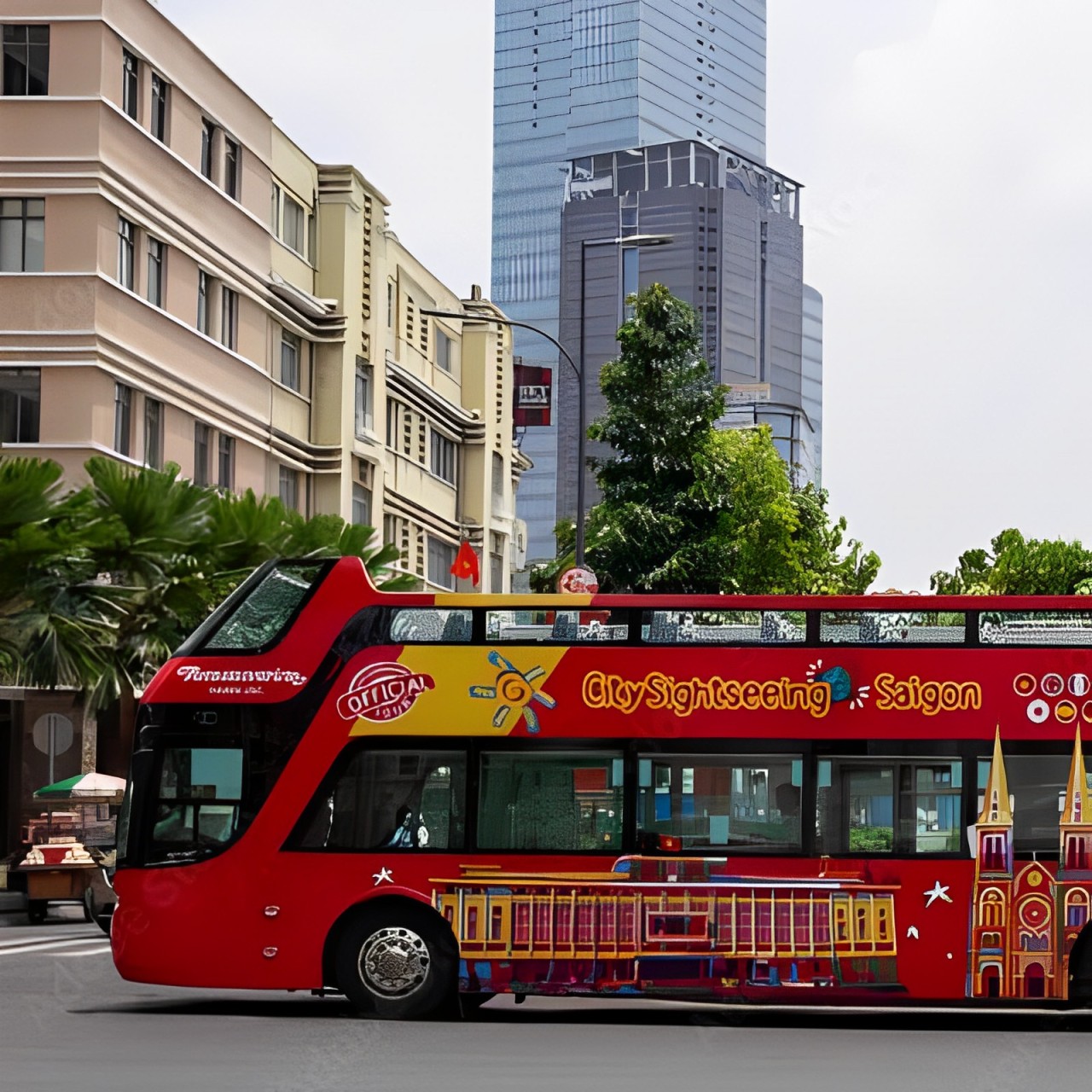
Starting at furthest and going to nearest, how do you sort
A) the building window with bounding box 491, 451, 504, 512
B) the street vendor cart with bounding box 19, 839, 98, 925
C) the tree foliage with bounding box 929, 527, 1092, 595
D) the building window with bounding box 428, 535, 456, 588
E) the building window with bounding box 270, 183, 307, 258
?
the tree foliage with bounding box 929, 527, 1092, 595, the building window with bounding box 491, 451, 504, 512, the building window with bounding box 428, 535, 456, 588, the building window with bounding box 270, 183, 307, 258, the street vendor cart with bounding box 19, 839, 98, 925

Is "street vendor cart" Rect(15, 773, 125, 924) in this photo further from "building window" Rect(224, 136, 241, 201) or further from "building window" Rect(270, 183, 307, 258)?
"building window" Rect(270, 183, 307, 258)

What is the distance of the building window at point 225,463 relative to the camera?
47812mm

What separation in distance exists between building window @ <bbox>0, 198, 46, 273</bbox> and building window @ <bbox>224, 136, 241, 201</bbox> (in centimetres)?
748

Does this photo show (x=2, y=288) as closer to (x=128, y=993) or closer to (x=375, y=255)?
(x=375, y=255)

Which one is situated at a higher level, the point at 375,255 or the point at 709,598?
the point at 375,255

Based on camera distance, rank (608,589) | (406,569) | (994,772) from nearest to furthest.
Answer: (994,772) → (608,589) → (406,569)

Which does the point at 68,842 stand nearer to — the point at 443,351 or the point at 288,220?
the point at 288,220

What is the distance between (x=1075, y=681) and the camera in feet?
53.6

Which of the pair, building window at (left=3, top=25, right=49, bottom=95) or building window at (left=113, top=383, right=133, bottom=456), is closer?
building window at (left=3, top=25, right=49, bottom=95)

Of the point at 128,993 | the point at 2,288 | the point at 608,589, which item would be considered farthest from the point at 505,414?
the point at 128,993

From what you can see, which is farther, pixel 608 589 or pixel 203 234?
pixel 608 589

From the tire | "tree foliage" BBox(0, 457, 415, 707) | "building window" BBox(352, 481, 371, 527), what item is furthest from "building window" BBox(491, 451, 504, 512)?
the tire

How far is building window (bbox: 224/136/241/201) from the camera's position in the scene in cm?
4847

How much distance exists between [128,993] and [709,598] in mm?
6192
